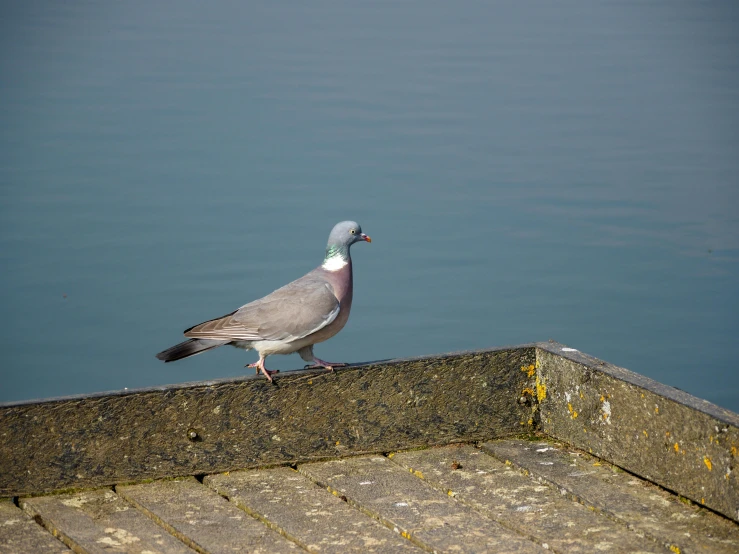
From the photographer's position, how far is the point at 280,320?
477 cm

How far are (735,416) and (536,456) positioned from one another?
84cm

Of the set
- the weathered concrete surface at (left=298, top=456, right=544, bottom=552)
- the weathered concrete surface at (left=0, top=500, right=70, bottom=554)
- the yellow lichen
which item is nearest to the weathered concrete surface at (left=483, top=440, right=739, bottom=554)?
the yellow lichen

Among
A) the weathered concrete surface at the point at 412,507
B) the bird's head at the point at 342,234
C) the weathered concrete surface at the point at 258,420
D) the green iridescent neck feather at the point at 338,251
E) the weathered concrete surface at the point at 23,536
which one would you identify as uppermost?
the bird's head at the point at 342,234

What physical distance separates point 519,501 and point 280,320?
4.20ft

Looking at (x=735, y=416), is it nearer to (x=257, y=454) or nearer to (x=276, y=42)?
(x=257, y=454)

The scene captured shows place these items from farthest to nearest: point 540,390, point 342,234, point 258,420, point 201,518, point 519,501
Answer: point 342,234
point 540,390
point 258,420
point 519,501
point 201,518

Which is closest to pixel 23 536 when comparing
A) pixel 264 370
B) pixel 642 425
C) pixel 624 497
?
pixel 264 370

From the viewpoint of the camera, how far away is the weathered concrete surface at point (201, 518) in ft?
12.0

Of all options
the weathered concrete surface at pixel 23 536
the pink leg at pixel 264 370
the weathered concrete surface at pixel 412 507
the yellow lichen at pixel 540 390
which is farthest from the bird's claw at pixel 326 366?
the weathered concrete surface at pixel 23 536

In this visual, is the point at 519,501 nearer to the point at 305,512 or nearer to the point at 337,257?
the point at 305,512

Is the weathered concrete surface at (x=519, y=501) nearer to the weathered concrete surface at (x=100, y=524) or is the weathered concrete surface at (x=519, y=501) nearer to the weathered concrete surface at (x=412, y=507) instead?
the weathered concrete surface at (x=412, y=507)

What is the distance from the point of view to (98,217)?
425 inches

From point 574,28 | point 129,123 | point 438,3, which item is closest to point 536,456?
point 129,123

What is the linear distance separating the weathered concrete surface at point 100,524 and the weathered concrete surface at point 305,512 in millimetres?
336
